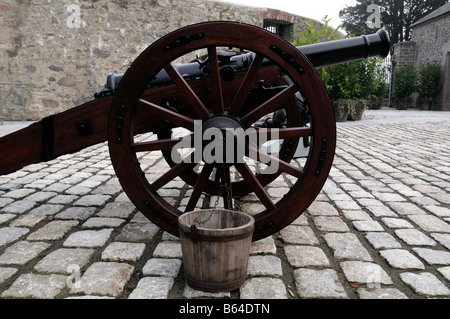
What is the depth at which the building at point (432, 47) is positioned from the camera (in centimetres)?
1722

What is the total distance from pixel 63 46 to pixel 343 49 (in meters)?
6.95

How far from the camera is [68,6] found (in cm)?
791

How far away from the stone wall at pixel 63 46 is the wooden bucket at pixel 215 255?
7.35m

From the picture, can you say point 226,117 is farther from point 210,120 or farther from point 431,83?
point 431,83

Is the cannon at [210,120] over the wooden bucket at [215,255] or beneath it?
over

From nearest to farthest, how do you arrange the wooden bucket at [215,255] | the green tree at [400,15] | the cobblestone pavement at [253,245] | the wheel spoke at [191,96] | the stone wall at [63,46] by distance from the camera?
the wooden bucket at [215,255], the cobblestone pavement at [253,245], the wheel spoke at [191,96], the stone wall at [63,46], the green tree at [400,15]

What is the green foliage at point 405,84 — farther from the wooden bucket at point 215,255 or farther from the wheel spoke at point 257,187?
the wooden bucket at point 215,255

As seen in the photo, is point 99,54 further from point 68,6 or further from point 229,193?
point 229,193

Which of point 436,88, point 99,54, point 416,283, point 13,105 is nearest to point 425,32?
point 436,88

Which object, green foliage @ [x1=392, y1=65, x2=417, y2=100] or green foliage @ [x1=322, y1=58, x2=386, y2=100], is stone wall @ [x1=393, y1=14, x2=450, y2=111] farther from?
green foliage @ [x1=322, y1=58, x2=386, y2=100]

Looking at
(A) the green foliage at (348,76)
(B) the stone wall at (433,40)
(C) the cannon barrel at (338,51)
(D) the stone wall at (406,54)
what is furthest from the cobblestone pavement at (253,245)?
(D) the stone wall at (406,54)

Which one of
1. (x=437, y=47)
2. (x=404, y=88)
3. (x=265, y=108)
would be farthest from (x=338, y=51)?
(x=437, y=47)

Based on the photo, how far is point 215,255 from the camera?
1.64 m

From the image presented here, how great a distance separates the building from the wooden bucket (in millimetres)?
18147
